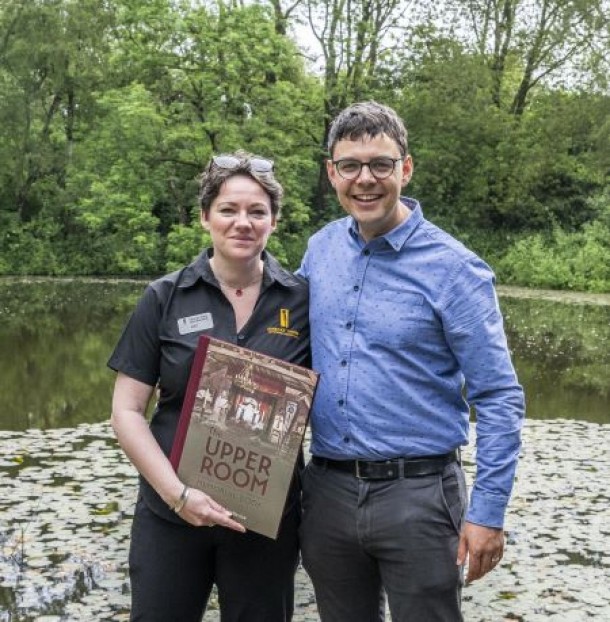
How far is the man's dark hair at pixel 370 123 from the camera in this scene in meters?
2.47

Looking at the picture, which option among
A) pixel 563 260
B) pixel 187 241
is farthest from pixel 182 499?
pixel 563 260

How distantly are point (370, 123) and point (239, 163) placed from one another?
0.38m

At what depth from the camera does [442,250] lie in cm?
249

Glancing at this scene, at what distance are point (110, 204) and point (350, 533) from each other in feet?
72.1

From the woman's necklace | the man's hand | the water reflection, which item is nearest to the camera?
the man's hand

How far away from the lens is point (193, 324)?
252cm

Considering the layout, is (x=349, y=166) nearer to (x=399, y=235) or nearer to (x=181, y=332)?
(x=399, y=235)

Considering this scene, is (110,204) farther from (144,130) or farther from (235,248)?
(235,248)

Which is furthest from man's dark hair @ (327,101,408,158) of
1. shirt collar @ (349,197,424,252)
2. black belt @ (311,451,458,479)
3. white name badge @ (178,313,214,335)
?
black belt @ (311,451,458,479)

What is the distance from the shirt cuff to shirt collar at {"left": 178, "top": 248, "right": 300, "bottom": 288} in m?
0.79

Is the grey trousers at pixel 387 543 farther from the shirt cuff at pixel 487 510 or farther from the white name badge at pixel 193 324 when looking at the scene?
the white name badge at pixel 193 324

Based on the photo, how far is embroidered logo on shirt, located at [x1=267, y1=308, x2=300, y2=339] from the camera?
8.40 ft

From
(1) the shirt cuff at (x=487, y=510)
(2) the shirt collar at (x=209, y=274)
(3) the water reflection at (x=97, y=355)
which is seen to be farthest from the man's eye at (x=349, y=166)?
(3) the water reflection at (x=97, y=355)

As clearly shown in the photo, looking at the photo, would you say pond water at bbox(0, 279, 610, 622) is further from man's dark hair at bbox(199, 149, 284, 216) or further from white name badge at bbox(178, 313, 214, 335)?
man's dark hair at bbox(199, 149, 284, 216)
